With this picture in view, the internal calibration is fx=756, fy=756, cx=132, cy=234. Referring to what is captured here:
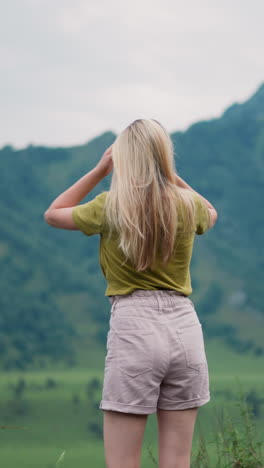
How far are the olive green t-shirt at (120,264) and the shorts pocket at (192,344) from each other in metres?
0.11

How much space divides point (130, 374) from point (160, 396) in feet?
0.48

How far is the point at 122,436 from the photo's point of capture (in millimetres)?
2176

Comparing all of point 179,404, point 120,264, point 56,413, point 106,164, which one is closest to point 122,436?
point 179,404

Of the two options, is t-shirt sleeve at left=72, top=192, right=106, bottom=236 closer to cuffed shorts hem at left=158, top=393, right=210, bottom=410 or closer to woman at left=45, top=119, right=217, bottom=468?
woman at left=45, top=119, right=217, bottom=468

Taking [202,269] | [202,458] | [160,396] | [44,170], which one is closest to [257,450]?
[202,458]

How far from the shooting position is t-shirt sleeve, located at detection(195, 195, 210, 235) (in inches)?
88.7

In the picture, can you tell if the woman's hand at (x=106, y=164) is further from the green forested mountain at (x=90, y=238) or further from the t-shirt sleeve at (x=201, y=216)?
the green forested mountain at (x=90, y=238)

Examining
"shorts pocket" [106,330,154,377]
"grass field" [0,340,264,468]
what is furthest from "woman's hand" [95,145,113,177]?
"grass field" [0,340,264,468]

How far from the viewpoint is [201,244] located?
947 inches

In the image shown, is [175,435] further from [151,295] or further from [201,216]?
[201,216]

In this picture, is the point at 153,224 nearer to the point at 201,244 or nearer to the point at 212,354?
the point at 212,354

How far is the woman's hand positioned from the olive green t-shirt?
0.11 meters

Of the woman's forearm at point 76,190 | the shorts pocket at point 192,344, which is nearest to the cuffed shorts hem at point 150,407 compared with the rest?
the shorts pocket at point 192,344

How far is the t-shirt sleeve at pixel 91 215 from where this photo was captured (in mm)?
2174
